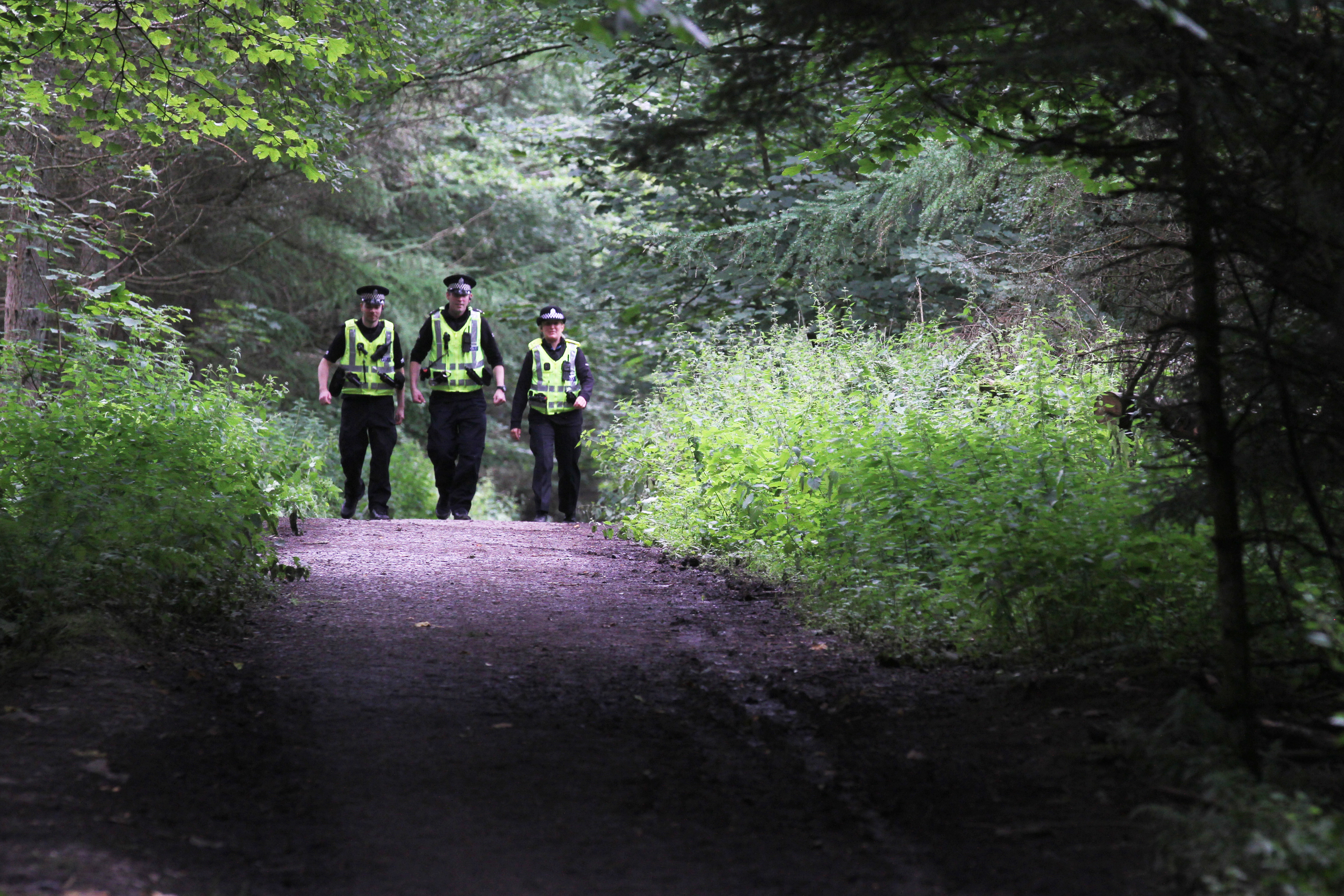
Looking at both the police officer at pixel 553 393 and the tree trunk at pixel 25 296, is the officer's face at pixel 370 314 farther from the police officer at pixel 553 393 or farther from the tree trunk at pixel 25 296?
the tree trunk at pixel 25 296

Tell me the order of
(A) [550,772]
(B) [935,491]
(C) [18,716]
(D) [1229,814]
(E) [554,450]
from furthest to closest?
(E) [554,450] → (B) [935,491] → (C) [18,716] → (A) [550,772] → (D) [1229,814]

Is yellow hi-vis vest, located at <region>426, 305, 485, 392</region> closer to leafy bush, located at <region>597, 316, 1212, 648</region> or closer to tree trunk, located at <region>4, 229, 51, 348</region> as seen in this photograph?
leafy bush, located at <region>597, 316, 1212, 648</region>

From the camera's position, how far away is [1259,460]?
448 cm

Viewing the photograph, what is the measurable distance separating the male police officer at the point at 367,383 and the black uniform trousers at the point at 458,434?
1.45ft

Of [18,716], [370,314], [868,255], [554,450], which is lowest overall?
[18,716]

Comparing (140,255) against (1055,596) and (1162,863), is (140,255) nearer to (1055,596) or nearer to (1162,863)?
(1055,596)

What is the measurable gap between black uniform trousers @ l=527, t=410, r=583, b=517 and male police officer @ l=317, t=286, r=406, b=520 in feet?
5.13

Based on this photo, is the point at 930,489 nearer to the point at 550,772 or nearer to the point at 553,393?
the point at 550,772

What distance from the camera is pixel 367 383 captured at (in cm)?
1219

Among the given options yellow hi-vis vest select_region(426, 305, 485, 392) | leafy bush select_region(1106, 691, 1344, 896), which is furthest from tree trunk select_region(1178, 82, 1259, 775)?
yellow hi-vis vest select_region(426, 305, 485, 392)

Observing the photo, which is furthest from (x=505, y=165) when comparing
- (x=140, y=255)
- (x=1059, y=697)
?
(x=1059, y=697)

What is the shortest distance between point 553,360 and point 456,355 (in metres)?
1.08

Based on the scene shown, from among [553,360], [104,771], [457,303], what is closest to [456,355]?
[457,303]

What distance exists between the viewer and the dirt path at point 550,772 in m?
3.40
